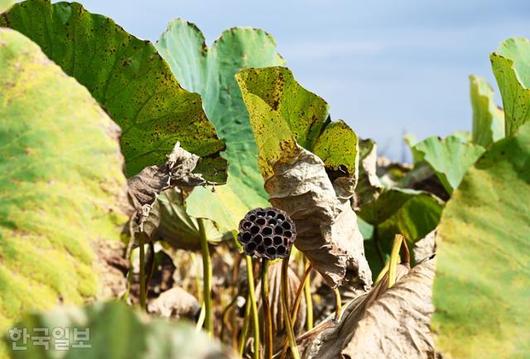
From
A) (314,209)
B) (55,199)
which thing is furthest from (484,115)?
(55,199)

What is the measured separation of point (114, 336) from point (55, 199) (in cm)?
26

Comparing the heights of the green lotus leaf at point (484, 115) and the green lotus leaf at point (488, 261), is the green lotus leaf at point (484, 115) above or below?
above

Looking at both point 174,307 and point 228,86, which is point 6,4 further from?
point 174,307

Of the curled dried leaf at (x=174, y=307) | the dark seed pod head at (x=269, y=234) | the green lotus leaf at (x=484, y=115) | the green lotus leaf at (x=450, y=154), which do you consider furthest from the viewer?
the green lotus leaf at (x=484, y=115)

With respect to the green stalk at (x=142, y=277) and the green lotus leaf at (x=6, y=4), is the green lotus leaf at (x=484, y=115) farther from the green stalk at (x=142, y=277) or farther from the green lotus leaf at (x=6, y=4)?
the green lotus leaf at (x=6, y=4)

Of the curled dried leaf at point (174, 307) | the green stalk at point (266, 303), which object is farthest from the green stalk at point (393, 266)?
the curled dried leaf at point (174, 307)

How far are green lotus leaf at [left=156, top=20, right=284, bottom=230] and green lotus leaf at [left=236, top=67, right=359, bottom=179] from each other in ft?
0.56

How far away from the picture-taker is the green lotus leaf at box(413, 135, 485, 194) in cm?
198

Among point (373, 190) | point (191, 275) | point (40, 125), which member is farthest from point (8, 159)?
point (191, 275)

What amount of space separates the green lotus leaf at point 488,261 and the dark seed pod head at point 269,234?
0.82 feet

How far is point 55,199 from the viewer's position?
0.72 meters

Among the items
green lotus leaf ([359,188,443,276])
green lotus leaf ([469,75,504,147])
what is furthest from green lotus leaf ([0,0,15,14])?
green lotus leaf ([469,75,504,147])

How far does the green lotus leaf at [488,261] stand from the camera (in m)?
0.74

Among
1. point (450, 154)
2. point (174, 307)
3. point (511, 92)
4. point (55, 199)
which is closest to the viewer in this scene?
point (55, 199)
